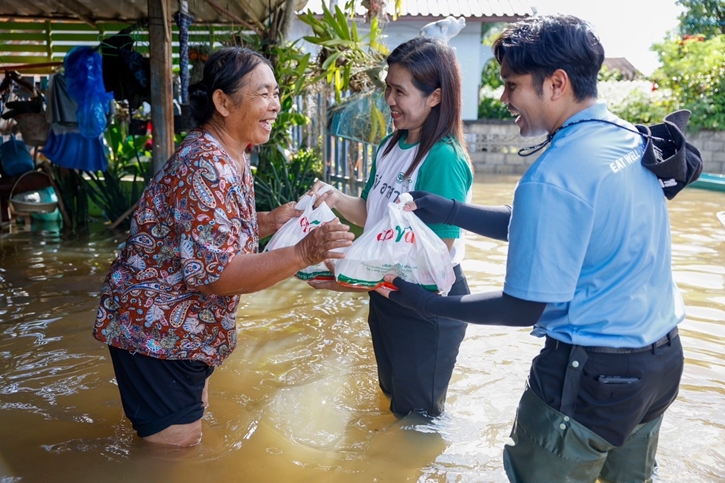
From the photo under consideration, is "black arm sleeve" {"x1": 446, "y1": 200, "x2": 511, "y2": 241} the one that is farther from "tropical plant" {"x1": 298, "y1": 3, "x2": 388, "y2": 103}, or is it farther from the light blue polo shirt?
"tropical plant" {"x1": 298, "y1": 3, "x2": 388, "y2": 103}

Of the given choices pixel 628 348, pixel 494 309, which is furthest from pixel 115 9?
pixel 628 348

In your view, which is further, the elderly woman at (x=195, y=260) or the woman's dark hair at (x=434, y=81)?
the woman's dark hair at (x=434, y=81)

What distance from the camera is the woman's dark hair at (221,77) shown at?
7.88ft

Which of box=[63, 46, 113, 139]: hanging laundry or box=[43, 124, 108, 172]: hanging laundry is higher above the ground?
box=[63, 46, 113, 139]: hanging laundry

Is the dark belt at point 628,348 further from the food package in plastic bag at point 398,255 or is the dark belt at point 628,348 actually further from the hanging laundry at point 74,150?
the hanging laundry at point 74,150

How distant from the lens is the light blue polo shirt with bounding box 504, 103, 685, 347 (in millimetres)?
1591

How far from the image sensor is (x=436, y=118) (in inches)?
103

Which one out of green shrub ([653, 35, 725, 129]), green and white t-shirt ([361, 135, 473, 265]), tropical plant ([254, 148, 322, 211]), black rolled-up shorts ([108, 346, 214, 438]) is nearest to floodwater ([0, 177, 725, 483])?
black rolled-up shorts ([108, 346, 214, 438])

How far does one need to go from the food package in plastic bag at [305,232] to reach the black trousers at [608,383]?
1.13 m

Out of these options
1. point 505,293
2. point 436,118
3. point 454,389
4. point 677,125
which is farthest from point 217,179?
point 454,389

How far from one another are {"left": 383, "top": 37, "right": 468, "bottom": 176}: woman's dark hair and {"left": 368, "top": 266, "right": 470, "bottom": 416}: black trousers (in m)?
0.59

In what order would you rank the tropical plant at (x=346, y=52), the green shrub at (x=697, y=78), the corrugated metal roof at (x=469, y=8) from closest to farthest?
the tropical plant at (x=346, y=52), the green shrub at (x=697, y=78), the corrugated metal roof at (x=469, y=8)

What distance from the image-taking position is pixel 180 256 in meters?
2.25

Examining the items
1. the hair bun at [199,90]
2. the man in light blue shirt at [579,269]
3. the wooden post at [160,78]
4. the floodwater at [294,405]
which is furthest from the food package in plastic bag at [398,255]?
the wooden post at [160,78]
